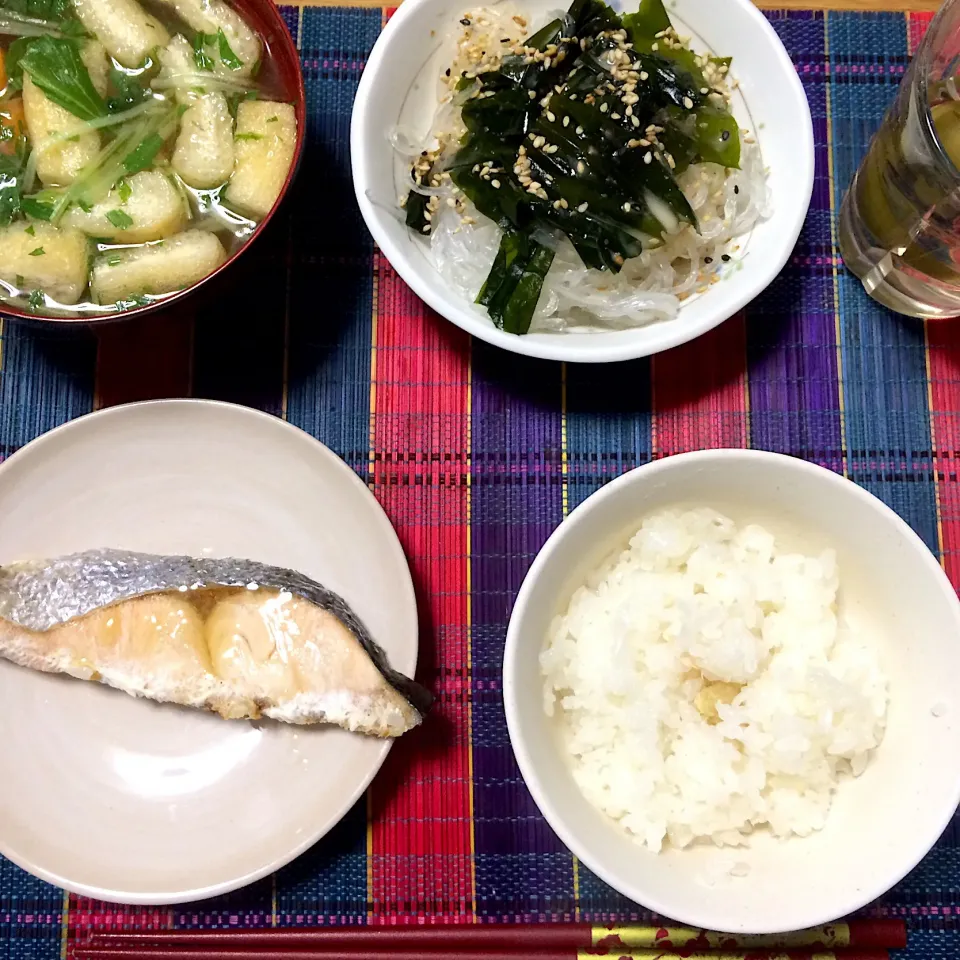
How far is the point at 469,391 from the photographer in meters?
1.97

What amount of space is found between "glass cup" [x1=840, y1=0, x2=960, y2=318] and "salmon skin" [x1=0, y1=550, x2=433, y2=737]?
1333 mm

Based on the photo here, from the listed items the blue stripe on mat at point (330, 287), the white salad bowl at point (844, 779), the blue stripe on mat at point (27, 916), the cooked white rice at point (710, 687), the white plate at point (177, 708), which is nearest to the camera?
the white salad bowl at point (844, 779)

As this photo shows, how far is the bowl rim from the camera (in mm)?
1568

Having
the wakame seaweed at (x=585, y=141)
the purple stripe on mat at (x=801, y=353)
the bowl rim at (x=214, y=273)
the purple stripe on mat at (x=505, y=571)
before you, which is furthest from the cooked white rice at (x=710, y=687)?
the bowl rim at (x=214, y=273)

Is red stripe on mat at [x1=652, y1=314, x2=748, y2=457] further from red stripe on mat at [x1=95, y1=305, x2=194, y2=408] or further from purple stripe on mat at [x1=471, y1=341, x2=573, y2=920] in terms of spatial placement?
red stripe on mat at [x1=95, y1=305, x2=194, y2=408]

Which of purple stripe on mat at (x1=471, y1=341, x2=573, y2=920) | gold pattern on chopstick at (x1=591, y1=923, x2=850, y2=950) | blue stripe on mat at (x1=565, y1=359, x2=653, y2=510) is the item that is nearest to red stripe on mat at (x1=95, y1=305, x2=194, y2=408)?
purple stripe on mat at (x1=471, y1=341, x2=573, y2=920)

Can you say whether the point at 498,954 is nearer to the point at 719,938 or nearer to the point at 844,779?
the point at 719,938

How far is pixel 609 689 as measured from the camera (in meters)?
1.67

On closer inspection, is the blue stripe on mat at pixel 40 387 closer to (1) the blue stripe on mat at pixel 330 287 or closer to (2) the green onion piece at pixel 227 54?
(1) the blue stripe on mat at pixel 330 287

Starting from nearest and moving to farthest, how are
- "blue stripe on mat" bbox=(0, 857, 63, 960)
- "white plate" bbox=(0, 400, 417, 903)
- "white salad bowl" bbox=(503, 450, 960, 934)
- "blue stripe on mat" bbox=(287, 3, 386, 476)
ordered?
"white salad bowl" bbox=(503, 450, 960, 934) → "white plate" bbox=(0, 400, 417, 903) → "blue stripe on mat" bbox=(0, 857, 63, 960) → "blue stripe on mat" bbox=(287, 3, 386, 476)

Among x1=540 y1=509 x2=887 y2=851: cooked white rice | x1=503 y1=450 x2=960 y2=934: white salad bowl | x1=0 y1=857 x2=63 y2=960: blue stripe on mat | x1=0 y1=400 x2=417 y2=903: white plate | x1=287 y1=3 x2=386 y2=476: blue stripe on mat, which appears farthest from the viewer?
x1=287 y1=3 x2=386 y2=476: blue stripe on mat

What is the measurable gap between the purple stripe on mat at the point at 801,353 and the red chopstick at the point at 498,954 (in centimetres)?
102

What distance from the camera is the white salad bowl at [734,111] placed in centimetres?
170

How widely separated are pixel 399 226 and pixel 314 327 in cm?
34
